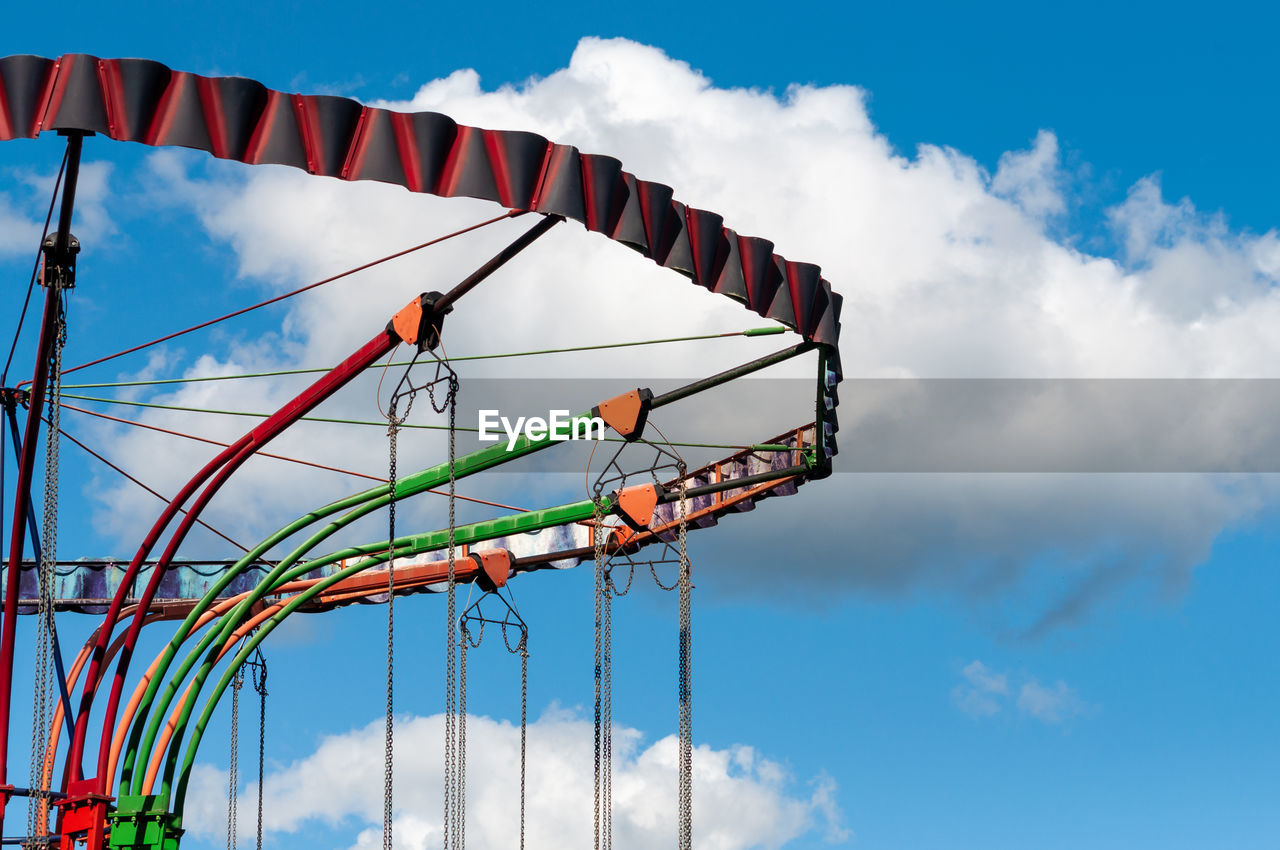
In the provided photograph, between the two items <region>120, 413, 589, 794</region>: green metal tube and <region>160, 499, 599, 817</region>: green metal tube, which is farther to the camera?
<region>160, 499, 599, 817</region>: green metal tube

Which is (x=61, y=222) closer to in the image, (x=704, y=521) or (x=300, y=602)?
(x=300, y=602)

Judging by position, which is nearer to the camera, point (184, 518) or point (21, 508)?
point (21, 508)

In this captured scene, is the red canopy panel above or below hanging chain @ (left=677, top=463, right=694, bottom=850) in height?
above

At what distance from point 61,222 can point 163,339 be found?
21.0 feet

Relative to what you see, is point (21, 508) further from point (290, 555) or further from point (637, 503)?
point (637, 503)

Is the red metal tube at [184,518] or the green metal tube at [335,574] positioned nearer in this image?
the red metal tube at [184,518]

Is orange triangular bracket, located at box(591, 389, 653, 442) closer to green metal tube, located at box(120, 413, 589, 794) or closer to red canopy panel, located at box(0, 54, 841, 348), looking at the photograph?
green metal tube, located at box(120, 413, 589, 794)

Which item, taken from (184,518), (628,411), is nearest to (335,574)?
(184,518)

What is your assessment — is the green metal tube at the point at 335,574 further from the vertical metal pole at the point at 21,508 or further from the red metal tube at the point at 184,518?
the vertical metal pole at the point at 21,508

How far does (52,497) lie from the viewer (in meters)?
22.2

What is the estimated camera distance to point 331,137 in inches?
901

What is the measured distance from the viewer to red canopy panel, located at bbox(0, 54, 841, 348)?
21.8m

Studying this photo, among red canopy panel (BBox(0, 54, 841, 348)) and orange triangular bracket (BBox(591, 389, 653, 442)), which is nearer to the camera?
red canopy panel (BBox(0, 54, 841, 348))

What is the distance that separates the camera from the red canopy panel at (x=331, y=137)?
2184 cm
